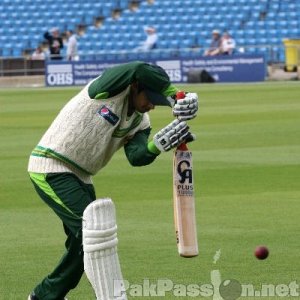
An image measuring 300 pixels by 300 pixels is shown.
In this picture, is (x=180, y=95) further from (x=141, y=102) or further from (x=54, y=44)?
(x=54, y=44)

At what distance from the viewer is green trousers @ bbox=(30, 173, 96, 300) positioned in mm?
6621

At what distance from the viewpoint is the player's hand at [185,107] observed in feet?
21.3

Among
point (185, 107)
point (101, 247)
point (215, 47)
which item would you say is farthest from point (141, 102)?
point (215, 47)

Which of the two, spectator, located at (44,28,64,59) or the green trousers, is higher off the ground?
the green trousers

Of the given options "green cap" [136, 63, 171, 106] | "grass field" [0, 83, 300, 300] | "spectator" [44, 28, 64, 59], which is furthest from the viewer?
"spectator" [44, 28, 64, 59]

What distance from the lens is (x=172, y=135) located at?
6.58 metres

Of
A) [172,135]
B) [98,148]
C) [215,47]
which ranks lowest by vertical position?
[215,47]

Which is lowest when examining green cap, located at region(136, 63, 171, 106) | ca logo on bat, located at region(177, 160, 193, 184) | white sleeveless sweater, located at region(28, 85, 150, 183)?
ca logo on bat, located at region(177, 160, 193, 184)

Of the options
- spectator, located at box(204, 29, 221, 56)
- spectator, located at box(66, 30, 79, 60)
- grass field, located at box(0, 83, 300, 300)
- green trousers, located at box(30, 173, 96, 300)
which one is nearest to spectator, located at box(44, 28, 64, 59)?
spectator, located at box(66, 30, 79, 60)

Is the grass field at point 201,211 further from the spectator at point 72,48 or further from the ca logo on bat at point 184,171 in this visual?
the spectator at point 72,48

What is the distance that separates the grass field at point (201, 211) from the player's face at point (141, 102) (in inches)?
56.8

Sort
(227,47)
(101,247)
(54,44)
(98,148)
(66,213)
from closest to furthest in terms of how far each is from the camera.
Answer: (101,247)
(66,213)
(98,148)
(227,47)
(54,44)

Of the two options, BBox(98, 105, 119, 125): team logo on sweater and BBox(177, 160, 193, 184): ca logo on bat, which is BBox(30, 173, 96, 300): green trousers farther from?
BBox(177, 160, 193, 184): ca logo on bat

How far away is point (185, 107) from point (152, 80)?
0.80ft
